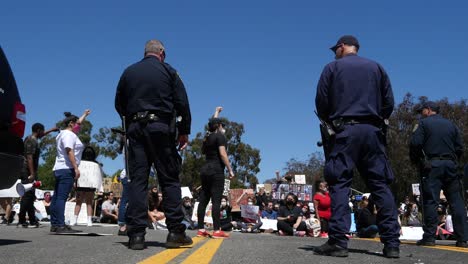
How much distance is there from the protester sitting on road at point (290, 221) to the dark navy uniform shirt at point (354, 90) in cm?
901

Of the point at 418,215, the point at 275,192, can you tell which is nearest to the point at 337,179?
the point at 418,215

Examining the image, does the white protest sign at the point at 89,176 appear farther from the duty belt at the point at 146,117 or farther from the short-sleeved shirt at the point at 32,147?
the duty belt at the point at 146,117

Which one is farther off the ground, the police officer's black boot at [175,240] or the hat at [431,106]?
the hat at [431,106]

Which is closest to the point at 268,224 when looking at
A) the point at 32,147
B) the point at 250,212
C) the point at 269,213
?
the point at 250,212

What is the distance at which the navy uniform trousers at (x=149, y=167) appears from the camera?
17.0ft

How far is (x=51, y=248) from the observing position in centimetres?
495

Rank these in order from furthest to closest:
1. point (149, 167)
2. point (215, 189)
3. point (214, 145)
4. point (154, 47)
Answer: point (214, 145), point (215, 189), point (154, 47), point (149, 167)

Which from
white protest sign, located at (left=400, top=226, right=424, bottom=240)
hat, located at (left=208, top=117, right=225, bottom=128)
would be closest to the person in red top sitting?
white protest sign, located at (left=400, top=226, right=424, bottom=240)

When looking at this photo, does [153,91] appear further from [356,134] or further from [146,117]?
[356,134]

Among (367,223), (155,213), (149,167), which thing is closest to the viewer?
(149,167)

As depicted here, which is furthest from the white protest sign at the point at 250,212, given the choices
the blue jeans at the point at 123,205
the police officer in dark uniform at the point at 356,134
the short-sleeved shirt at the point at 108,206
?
the police officer in dark uniform at the point at 356,134

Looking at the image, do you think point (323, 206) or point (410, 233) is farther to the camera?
point (410, 233)

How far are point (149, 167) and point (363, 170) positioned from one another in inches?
82.2

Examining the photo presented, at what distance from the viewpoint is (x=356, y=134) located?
16.2 ft
